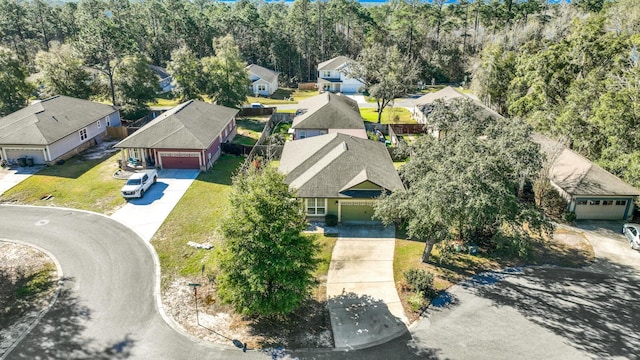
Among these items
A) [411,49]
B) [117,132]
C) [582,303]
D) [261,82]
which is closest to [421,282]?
[582,303]

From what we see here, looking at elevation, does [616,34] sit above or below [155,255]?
above

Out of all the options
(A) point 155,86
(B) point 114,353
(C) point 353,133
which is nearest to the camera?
(B) point 114,353

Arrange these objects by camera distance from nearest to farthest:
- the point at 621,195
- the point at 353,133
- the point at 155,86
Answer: the point at 621,195 < the point at 353,133 < the point at 155,86

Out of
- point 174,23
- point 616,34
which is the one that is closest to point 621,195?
point 616,34

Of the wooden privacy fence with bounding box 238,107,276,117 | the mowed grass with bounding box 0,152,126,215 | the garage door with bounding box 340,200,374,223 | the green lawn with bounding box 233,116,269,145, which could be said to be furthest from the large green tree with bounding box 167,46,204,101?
the garage door with bounding box 340,200,374,223

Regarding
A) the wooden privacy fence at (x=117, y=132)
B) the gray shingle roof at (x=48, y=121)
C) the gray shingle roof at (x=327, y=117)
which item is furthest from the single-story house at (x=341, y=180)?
the wooden privacy fence at (x=117, y=132)

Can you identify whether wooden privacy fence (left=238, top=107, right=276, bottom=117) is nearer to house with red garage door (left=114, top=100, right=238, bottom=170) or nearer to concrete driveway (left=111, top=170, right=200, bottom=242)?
house with red garage door (left=114, top=100, right=238, bottom=170)

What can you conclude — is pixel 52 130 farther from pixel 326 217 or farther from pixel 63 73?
pixel 326 217

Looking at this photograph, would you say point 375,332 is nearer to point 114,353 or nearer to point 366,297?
point 366,297

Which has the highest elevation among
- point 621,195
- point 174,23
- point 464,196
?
point 174,23
